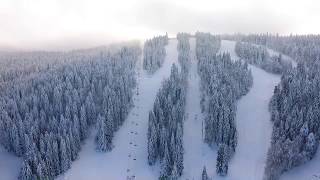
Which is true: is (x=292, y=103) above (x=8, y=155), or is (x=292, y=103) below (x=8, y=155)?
above

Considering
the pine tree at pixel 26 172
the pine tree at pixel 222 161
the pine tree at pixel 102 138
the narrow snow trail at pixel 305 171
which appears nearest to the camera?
the narrow snow trail at pixel 305 171

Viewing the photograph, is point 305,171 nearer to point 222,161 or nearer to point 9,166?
point 222,161

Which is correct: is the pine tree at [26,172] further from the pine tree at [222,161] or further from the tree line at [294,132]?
the tree line at [294,132]

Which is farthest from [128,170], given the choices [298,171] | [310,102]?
[310,102]

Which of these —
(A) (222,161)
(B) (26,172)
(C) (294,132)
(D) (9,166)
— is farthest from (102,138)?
(C) (294,132)

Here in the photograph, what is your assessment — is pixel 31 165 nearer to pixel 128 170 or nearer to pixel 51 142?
pixel 51 142

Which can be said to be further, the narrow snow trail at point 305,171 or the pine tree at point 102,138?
the pine tree at point 102,138

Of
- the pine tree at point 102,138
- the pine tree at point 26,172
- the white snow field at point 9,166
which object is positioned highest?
the pine tree at point 102,138

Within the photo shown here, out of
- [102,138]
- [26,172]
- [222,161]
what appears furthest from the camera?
[102,138]

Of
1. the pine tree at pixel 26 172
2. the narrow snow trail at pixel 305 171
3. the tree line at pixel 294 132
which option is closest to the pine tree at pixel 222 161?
the tree line at pixel 294 132
